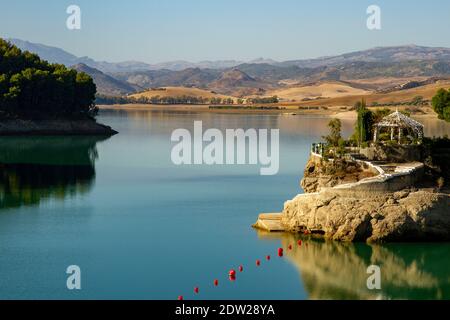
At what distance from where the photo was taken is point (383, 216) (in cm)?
4069

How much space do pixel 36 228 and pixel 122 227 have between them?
15.5 ft

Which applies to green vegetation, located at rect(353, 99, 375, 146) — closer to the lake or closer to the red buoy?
the lake

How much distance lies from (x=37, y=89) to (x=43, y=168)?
1635 inches

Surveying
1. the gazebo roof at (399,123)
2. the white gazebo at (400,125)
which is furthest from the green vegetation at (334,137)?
the gazebo roof at (399,123)

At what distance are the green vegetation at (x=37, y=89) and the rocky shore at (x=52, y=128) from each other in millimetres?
1325

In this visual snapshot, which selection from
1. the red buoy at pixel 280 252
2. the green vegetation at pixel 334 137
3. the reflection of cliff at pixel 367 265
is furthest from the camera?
the green vegetation at pixel 334 137

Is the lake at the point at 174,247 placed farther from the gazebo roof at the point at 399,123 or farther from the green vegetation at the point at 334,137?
the gazebo roof at the point at 399,123

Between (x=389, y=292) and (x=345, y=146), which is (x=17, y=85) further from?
(x=389, y=292)

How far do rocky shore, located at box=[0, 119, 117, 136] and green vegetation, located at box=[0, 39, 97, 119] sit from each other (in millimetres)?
1325

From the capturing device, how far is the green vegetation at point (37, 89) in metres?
112
